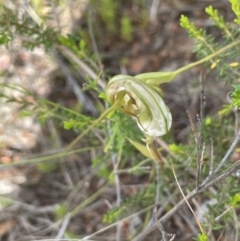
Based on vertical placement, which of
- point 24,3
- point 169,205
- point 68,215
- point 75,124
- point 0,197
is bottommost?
point 169,205

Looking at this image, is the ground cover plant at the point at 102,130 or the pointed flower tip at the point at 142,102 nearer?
the pointed flower tip at the point at 142,102

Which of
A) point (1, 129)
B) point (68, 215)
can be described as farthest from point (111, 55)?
point (68, 215)

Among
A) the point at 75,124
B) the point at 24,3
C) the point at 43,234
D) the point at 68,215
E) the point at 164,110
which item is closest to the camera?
the point at 164,110

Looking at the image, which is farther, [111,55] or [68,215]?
[111,55]

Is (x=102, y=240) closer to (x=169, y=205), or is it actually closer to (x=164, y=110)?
(x=169, y=205)

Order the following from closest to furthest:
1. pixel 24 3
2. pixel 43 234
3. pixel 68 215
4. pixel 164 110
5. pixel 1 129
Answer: pixel 164 110 < pixel 24 3 < pixel 68 215 < pixel 43 234 < pixel 1 129
